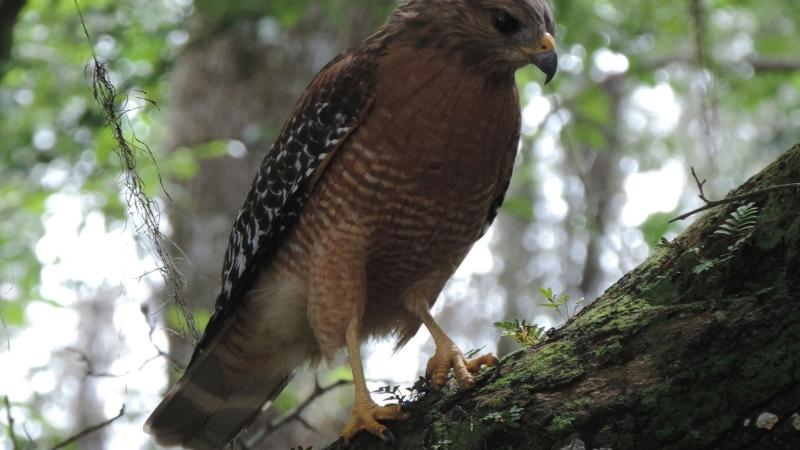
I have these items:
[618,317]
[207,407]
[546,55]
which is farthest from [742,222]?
[207,407]

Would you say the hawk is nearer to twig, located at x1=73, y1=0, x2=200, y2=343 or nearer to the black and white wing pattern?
the black and white wing pattern

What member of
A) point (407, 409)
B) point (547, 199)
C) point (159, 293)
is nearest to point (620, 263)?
point (407, 409)

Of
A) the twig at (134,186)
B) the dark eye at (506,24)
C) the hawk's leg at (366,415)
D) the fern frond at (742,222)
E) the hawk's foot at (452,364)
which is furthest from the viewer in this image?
the dark eye at (506,24)

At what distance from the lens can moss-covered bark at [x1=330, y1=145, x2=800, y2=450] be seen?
7.91 feet

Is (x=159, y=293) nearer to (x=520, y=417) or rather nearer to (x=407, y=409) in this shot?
(x=407, y=409)

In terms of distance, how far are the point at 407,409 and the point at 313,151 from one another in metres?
1.43

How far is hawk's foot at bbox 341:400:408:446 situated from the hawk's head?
1.62 metres

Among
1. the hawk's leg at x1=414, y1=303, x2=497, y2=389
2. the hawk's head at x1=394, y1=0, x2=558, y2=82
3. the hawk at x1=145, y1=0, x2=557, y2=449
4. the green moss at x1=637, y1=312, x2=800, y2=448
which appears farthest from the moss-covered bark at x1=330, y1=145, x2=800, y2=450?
the hawk's head at x1=394, y1=0, x2=558, y2=82

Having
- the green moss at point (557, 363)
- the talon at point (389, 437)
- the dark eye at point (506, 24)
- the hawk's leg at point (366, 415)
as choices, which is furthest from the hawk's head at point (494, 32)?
the talon at point (389, 437)

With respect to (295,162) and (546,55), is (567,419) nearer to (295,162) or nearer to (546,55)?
(546,55)

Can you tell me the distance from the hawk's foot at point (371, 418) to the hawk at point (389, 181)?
2 centimetres

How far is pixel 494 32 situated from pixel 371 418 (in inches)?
72.5

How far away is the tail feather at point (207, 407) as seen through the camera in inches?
187

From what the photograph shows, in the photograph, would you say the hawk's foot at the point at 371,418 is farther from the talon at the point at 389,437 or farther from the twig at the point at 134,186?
the twig at the point at 134,186
